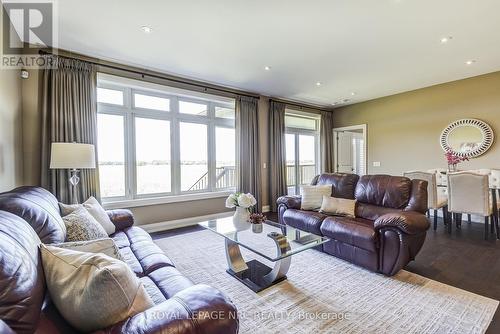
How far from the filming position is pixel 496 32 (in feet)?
9.47

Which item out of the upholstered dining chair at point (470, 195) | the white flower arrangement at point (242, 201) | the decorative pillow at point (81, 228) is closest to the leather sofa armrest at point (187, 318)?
the decorative pillow at point (81, 228)

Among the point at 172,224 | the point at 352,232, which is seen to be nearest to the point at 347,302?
the point at 352,232

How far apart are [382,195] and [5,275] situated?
3442 millimetres

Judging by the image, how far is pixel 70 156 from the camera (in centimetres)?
283

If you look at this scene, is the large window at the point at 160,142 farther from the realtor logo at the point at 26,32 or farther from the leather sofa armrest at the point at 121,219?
the leather sofa armrest at the point at 121,219

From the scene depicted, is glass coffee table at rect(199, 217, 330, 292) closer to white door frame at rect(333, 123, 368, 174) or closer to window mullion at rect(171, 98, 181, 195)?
window mullion at rect(171, 98, 181, 195)

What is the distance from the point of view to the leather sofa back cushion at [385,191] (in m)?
2.94

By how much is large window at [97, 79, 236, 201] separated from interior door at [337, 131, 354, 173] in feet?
11.5

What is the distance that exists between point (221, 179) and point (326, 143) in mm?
3406

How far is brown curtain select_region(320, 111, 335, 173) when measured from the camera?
22.1ft

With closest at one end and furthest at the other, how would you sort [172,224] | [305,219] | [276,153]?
1. [305,219]
2. [172,224]
3. [276,153]

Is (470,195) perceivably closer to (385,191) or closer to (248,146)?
(385,191)

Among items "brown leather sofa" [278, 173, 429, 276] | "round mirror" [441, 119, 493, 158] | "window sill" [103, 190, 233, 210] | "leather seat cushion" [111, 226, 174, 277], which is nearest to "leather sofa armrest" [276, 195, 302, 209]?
"brown leather sofa" [278, 173, 429, 276]

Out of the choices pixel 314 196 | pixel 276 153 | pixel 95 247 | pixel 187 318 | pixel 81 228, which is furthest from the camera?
pixel 276 153
